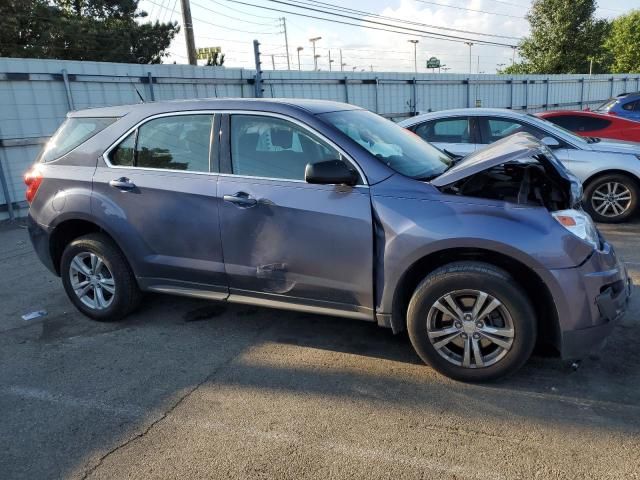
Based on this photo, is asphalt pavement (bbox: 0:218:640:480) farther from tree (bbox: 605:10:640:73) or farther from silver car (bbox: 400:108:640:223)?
tree (bbox: 605:10:640:73)

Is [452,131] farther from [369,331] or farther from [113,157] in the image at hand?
[113,157]

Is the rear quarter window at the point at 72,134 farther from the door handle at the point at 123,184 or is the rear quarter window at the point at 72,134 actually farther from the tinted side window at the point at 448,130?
the tinted side window at the point at 448,130

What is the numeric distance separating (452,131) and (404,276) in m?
4.83

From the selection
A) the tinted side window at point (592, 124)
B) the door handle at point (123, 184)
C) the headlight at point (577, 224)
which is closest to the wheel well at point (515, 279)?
the headlight at point (577, 224)

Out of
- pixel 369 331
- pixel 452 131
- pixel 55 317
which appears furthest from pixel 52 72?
pixel 369 331

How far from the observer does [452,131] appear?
25.0ft

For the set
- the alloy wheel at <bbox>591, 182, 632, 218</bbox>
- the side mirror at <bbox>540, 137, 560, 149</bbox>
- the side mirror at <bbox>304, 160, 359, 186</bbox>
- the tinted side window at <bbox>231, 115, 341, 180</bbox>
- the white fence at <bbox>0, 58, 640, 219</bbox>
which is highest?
the white fence at <bbox>0, 58, 640, 219</bbox>

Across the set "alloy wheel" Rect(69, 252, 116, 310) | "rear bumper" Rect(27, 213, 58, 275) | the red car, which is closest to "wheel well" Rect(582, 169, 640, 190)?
the red car

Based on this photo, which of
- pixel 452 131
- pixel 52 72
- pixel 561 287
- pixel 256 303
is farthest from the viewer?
pixel 52 72

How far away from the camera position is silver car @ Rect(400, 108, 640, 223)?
7.00 meters

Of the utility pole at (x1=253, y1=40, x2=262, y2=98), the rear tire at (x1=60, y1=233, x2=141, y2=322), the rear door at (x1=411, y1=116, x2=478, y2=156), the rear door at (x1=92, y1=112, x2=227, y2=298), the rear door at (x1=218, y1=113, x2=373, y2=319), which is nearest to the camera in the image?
the rear door at (x1=218, y1=113, x2=373, y2=319)

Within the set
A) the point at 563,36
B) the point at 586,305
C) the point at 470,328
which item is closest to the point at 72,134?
the point at 470,328

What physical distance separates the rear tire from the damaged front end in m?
2.63

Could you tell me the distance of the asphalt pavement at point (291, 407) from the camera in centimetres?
267
